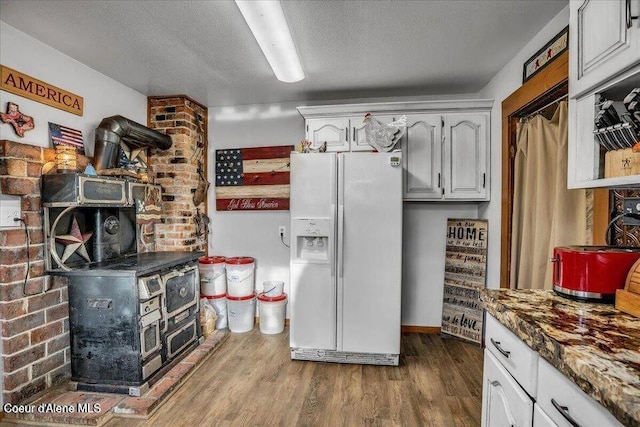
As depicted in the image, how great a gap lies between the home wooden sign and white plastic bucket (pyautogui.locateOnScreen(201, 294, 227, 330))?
2.01m

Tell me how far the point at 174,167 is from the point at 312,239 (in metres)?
1.71

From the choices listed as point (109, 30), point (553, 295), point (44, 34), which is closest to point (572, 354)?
point (553, 295)

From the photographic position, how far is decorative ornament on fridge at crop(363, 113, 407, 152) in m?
2.72

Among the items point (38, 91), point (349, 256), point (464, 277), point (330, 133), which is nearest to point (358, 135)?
point (330, 133)

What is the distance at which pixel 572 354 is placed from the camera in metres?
0.83

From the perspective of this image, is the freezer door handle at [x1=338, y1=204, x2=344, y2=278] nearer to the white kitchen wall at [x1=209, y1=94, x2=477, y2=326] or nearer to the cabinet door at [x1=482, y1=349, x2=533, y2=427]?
the white kitchen wall at [x1=209, y1=94, x2=477, y2=326]

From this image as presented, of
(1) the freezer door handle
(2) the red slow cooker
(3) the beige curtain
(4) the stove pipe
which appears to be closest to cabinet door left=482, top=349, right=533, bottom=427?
(2) the red slow cooker

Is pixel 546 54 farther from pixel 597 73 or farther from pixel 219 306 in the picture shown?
pixel 219 306

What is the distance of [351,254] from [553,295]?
142 cm

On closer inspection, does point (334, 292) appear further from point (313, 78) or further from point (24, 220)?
point (24, 220)

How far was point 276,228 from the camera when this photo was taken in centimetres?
350

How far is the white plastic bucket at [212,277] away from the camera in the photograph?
3.28m

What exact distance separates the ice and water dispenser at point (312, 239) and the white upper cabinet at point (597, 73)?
1.63 meters

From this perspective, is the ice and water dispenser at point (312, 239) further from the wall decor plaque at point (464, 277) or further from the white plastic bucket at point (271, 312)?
the wall decor plaque at point (464, 277)
